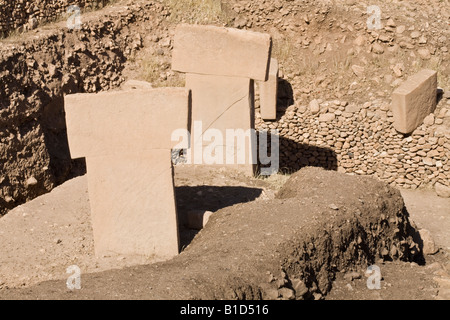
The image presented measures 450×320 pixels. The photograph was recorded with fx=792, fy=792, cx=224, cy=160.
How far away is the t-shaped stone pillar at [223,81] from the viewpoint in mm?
9500

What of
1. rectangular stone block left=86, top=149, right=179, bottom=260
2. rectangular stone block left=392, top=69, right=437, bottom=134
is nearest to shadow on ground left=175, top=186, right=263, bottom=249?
rectangular stone block left=86, top=149, right=179, bottom=260

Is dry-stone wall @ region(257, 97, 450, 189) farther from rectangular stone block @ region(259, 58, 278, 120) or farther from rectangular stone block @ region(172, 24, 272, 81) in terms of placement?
rectangular stone block @ region(172, 24, 272, 81)

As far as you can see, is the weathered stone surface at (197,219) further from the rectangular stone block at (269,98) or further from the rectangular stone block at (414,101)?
the rectangular stone block at (414,101)

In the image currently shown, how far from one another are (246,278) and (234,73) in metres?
3.89

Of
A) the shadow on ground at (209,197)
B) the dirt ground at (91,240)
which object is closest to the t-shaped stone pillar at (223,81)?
the dirt ground at (91,240)

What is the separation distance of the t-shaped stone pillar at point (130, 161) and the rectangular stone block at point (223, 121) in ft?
7.95

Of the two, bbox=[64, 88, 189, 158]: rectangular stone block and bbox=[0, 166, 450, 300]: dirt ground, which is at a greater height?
bbox=[64, 88, 189, 158]: rectangular stone block

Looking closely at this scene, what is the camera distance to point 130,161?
7496 millimetres

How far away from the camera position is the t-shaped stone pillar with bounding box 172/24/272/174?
9500mm

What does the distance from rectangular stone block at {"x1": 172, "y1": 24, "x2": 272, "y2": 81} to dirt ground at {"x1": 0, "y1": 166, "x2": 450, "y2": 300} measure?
4.25 ft

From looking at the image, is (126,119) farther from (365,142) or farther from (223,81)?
(365,142)

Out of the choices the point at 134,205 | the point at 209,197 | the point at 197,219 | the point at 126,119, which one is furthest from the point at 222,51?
the point at 134,205

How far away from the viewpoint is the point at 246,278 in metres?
6.34

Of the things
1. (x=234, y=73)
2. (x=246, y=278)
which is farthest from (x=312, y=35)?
(x=246, y=278)
